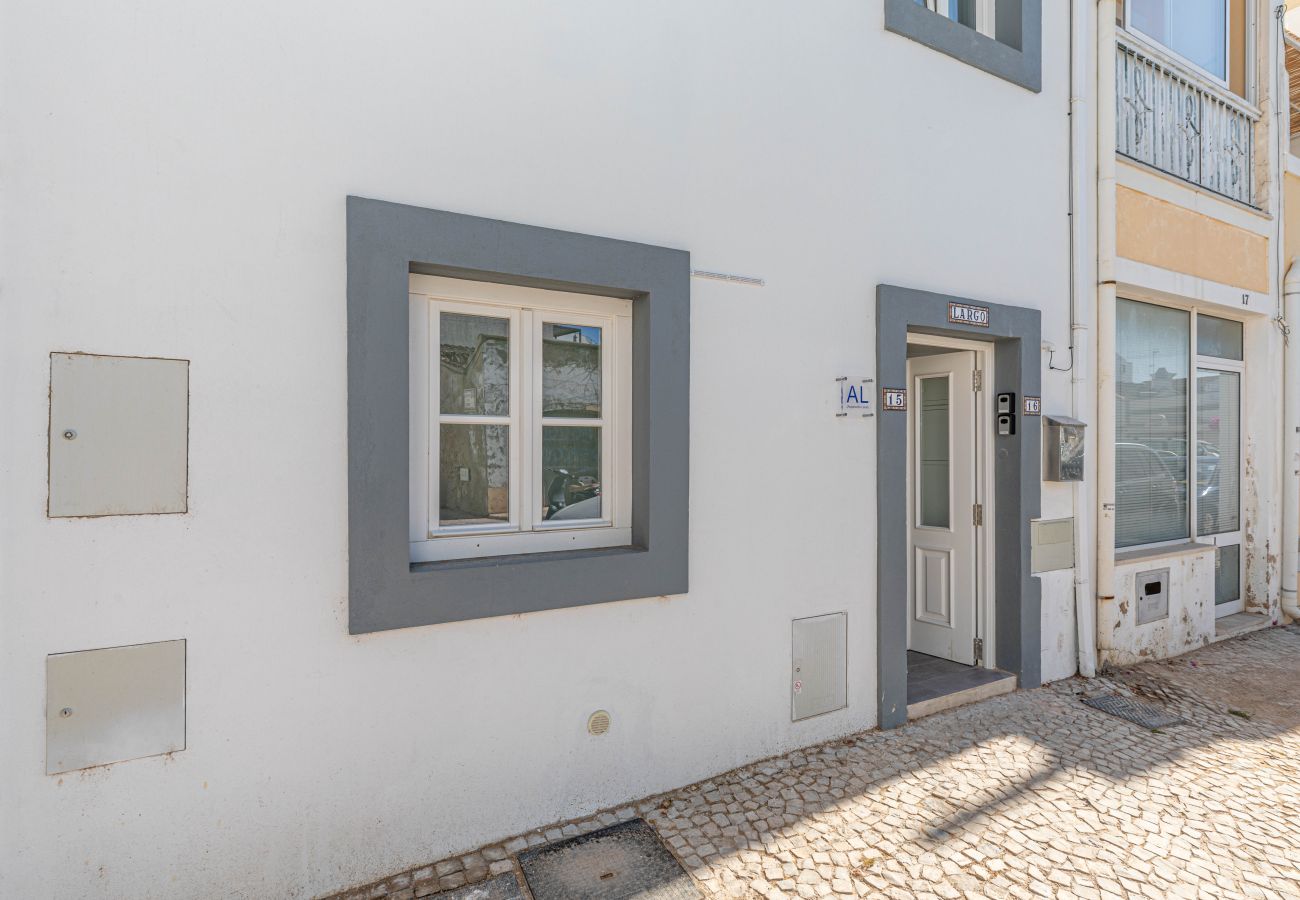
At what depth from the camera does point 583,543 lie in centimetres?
341

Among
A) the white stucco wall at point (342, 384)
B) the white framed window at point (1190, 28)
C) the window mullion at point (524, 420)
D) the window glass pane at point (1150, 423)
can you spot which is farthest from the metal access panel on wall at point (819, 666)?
the white framed window at point (1190, 28)

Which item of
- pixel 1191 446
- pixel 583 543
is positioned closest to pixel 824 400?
pixel 583 543

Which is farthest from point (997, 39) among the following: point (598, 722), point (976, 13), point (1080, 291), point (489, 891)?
point (489, 891)

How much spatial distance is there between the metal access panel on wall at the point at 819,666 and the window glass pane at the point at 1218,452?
462cm

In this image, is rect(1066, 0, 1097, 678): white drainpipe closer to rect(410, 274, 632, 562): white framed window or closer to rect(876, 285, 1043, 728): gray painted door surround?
rect(876, 285, 1043, 728): gray painted door surround

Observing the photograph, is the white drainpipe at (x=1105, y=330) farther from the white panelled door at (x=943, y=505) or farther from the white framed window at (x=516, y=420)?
the white framed window at (x=516, y=420)

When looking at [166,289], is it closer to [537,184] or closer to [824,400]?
[537,184]

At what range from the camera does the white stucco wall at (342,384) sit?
2.33 metres

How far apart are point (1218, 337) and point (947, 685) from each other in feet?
15.6

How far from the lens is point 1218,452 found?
664cm

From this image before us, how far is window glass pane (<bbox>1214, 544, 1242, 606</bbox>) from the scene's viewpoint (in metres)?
6.59

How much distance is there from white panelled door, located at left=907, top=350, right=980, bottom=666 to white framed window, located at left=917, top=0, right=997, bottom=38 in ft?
7.81

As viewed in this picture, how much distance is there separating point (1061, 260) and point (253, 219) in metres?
5.19

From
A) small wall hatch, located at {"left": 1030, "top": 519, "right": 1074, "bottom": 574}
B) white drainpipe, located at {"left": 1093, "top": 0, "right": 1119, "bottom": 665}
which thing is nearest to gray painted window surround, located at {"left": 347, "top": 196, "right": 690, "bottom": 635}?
small wall hatch, located at {"left": 1030, "top": 519, "right": 1074, "bottom": 574}
